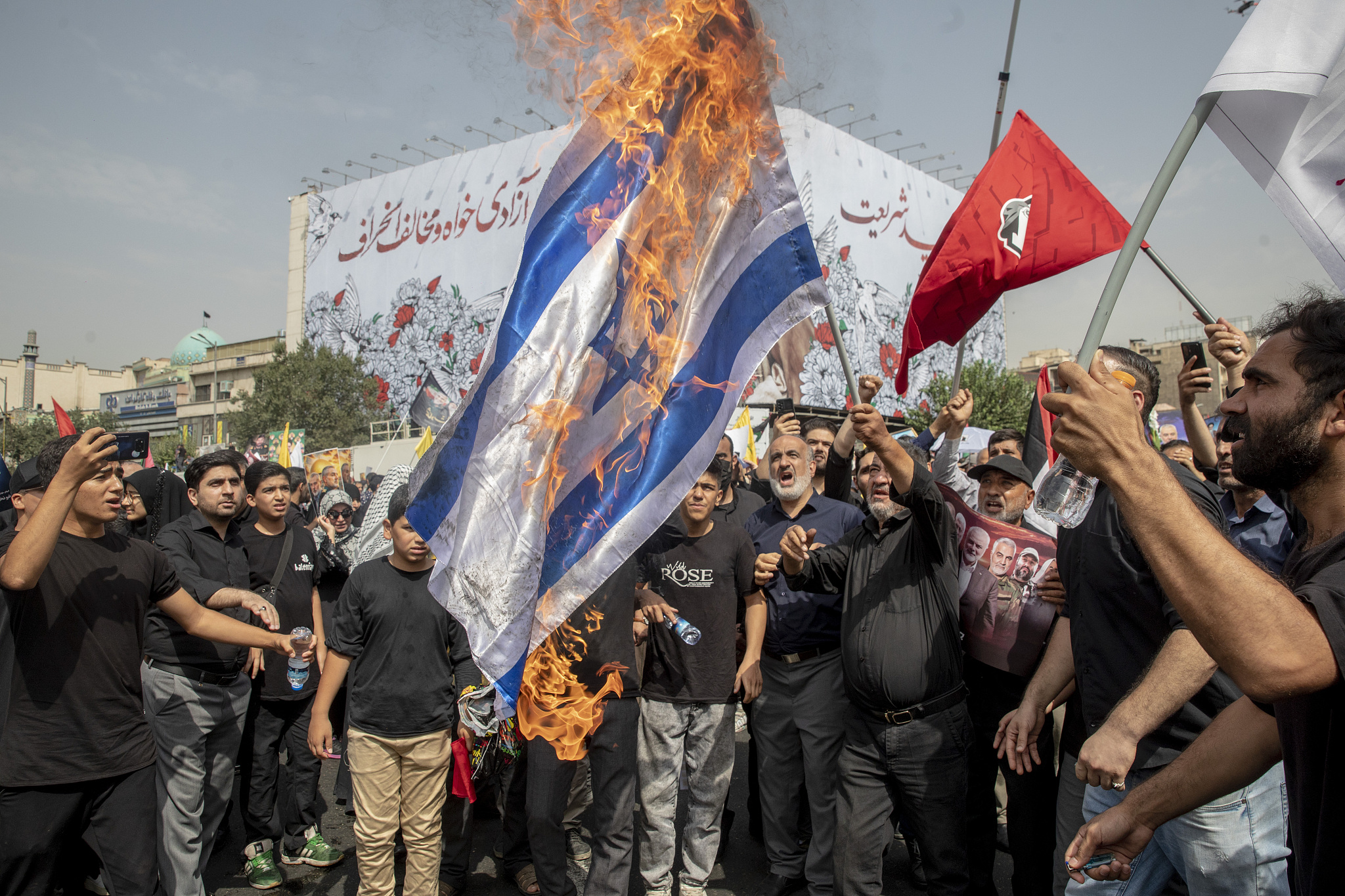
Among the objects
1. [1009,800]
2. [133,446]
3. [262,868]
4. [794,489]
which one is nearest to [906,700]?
[1009,800]

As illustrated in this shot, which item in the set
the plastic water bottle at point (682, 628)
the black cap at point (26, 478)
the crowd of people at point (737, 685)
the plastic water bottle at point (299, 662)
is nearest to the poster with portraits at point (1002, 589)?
the crowd of people at point (737, 685)

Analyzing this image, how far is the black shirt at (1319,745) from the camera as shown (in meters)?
1.40

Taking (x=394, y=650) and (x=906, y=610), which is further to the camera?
(x=394, y=650)

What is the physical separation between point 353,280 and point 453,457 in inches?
1732

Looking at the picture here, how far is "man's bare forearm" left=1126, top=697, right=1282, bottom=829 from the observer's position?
1918 mm

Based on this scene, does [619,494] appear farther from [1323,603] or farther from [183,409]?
[183,409]

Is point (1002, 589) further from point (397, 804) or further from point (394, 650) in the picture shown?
point (397, 804)

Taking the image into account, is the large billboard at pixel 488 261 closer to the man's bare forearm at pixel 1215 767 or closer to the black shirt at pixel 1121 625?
the black shirt at pixel 1121 625

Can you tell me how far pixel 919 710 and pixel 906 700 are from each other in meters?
0.07

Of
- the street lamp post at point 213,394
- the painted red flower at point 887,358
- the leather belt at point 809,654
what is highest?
the street lamp post at point 213,394

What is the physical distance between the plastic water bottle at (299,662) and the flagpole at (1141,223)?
136 inches

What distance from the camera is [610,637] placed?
4059 mm

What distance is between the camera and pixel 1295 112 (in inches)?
99.9

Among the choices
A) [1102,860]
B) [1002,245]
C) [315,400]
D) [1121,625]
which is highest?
[315,400]
